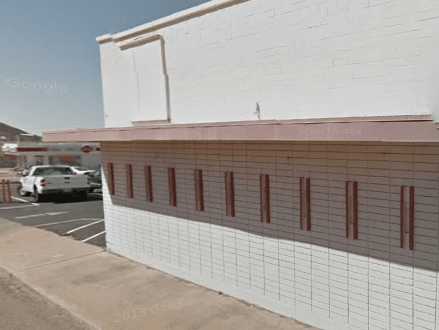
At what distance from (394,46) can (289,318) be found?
3623 mm

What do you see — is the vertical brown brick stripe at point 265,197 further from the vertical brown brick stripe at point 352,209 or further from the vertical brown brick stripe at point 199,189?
the vertical brown brick stripe at point 199,189

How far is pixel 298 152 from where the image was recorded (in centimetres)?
522

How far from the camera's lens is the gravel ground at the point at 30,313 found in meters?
5.54

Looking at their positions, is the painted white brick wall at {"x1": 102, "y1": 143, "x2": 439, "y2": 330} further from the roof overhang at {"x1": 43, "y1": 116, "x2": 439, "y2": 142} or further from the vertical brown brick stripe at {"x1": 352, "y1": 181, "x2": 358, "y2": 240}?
the roof overhang at {"x1": 43, "y1": 116, "x2": 439, "y2": 142}

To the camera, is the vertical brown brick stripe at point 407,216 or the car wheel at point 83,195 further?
the car wheel at point 83,195

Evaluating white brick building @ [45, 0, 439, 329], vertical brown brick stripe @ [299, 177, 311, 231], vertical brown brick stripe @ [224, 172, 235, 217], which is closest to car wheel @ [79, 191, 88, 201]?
white brick building @ [45, 0, 439, 329]

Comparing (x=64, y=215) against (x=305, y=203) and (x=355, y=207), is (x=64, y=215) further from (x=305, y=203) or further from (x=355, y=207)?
(x=355, y=207)

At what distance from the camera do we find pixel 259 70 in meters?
5.64

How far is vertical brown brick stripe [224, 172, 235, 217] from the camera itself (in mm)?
6105

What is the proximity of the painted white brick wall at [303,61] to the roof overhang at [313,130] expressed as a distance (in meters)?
0.68

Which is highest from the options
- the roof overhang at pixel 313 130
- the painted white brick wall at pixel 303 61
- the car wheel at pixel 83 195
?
the painted white brick wall at pixel 303 61

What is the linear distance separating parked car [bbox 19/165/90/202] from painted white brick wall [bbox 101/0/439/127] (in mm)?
12858

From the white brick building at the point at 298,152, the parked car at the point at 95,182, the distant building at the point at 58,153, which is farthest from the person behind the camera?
the distant building at the point at 58,153

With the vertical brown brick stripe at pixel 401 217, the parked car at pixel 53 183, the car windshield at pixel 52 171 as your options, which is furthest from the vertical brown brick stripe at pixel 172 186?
the car windshield at pixel 52 171
